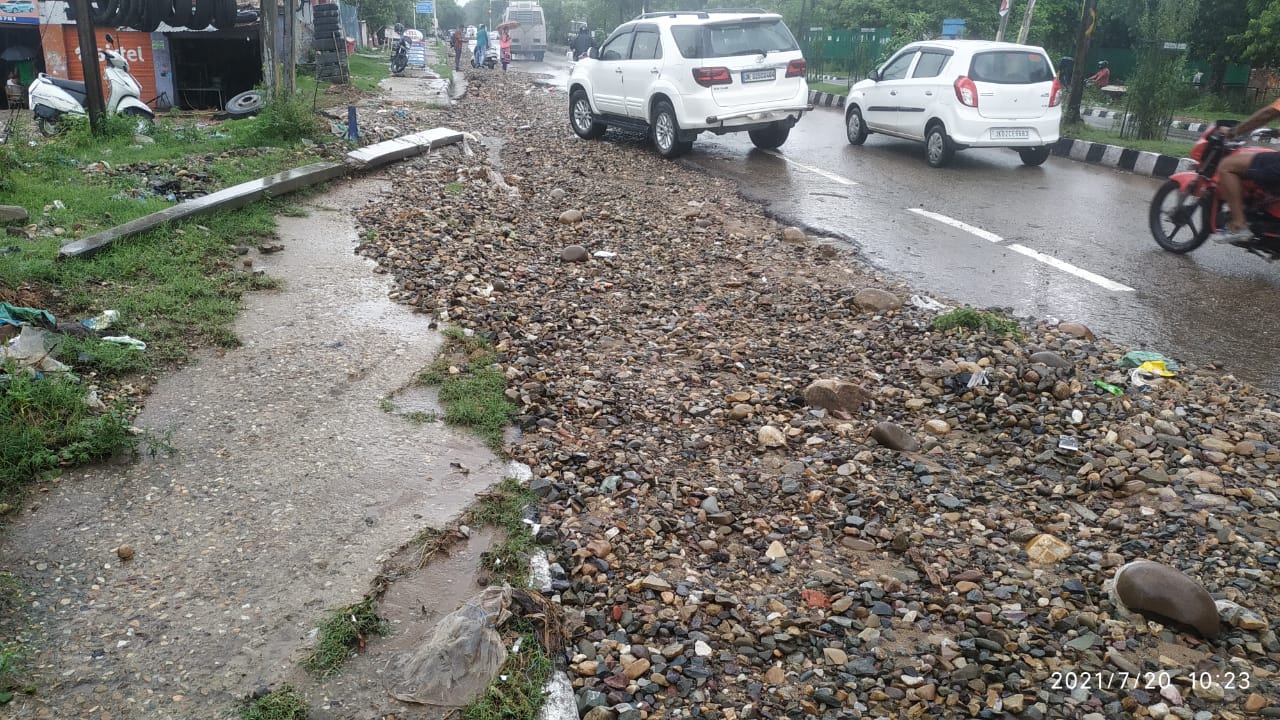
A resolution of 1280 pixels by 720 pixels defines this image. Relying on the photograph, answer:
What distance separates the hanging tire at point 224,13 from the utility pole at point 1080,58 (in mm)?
14436

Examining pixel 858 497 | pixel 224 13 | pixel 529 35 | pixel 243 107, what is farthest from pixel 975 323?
pixel 529 35

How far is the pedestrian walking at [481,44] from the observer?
116 ft

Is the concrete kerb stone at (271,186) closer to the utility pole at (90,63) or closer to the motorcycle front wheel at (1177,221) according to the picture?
the utility pole at (90,63)

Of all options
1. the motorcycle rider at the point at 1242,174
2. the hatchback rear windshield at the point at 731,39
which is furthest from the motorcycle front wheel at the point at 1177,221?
the hatchback rear windshield at the point at 731,39

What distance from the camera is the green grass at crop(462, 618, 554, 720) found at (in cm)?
260

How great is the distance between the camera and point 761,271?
23.3 feet

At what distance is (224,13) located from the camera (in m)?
13.9

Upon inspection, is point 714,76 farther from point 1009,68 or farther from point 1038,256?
point 1038,256

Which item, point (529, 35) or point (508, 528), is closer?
point (508, 528)

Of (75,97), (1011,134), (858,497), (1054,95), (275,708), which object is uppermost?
(1054,95)

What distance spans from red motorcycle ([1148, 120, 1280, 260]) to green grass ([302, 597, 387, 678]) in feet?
23.0

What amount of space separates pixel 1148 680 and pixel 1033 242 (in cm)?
618

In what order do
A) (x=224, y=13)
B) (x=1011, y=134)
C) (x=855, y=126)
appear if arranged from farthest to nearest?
(x=855, y=126) < (x=224, y=13) < (x=1011, y=134)

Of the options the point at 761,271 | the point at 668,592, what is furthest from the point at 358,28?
the point at 668,592
